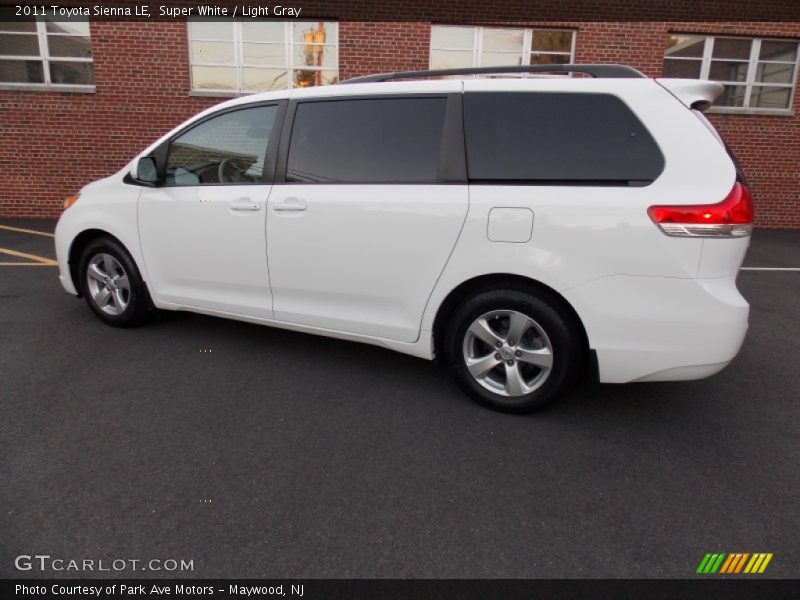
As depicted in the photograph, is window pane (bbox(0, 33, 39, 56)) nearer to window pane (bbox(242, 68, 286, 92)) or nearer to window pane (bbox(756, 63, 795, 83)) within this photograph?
window pane (bbox(242, 68, 286, 92))

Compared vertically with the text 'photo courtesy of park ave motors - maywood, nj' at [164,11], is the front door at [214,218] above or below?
below

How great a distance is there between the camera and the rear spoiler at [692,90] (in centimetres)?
285

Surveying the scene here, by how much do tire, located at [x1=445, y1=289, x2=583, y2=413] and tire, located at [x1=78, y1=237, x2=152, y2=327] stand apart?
255 cm

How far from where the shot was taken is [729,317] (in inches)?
107

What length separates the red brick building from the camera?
984 centimetres

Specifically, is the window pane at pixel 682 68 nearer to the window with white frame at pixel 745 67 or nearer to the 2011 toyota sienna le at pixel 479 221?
the window with white frame at pixel 745 67

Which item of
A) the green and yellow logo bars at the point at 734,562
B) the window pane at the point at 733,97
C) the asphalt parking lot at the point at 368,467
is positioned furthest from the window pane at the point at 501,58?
the green and yellow logo bars at the point at 734,562

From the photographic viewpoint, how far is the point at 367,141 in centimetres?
339

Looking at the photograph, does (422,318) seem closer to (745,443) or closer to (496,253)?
(496,253)

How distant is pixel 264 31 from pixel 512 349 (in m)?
8.97

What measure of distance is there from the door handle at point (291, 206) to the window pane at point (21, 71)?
30.2 ft

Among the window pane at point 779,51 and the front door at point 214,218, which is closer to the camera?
the front door at point 214,218

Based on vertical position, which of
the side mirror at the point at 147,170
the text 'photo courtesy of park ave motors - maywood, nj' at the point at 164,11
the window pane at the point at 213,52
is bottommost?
the side mirror at the point at 147,170
